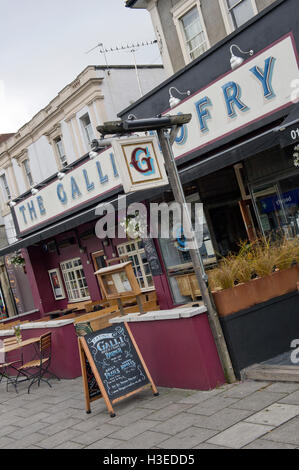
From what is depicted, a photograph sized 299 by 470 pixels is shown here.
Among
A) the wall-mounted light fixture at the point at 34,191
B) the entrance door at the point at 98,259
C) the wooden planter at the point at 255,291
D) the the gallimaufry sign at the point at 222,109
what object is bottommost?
the wooden planter at the point at 255,291

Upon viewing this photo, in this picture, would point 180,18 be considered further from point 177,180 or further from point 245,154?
point 177,180

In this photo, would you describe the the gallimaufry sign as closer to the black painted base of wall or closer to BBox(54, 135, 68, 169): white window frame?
the black painted base of wall

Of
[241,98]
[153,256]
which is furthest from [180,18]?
[153,256]

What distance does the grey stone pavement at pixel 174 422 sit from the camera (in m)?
4.77

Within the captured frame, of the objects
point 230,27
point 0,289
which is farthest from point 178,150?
point 0,289

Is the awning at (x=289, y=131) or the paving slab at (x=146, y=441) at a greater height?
the awning at (x=289, y=131)

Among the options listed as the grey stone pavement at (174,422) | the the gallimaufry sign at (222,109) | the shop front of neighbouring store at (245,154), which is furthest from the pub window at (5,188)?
the grey stone pavement at (174,422)

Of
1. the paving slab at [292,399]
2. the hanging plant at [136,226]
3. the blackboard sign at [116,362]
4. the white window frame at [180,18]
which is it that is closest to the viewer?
the paving slab at [292,399]

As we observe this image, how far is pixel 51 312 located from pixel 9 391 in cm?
605

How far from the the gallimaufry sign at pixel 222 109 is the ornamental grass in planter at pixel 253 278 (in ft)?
Answer: 4.89

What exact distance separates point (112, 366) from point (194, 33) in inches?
331

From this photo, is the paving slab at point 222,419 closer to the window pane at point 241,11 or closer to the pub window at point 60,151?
the window pane at point 241,11

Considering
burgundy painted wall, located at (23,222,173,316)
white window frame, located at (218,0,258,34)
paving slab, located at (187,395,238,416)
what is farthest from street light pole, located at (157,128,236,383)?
burgundy painted wall, located at (23,222,173,316)
